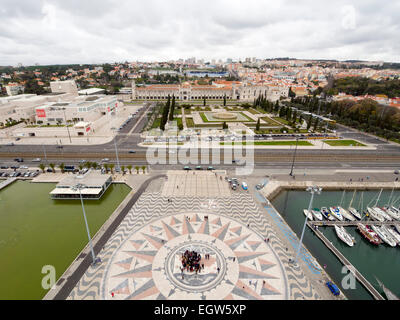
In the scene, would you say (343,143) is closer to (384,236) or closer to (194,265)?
(384,236)

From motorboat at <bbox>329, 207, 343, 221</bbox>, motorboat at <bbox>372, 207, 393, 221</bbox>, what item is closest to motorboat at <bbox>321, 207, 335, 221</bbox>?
motorboat at <bbox>329, 207, 343, 221</bbox>

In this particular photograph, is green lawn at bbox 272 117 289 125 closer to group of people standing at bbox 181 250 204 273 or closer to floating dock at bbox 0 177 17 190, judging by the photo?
group of people standing at bbox 181 250 204 273

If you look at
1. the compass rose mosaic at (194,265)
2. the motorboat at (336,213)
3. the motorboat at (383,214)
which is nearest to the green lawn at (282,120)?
the motorboat at (383,214)

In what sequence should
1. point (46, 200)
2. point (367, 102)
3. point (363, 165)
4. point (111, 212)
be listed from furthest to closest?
point (367, 102)
point (363, 165)
point (46, 200)
point (111, 212)

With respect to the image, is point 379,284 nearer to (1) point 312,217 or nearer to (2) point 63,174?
(1) point 312,217

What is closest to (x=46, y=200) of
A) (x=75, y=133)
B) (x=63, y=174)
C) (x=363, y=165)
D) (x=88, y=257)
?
(x=63, y=174)
